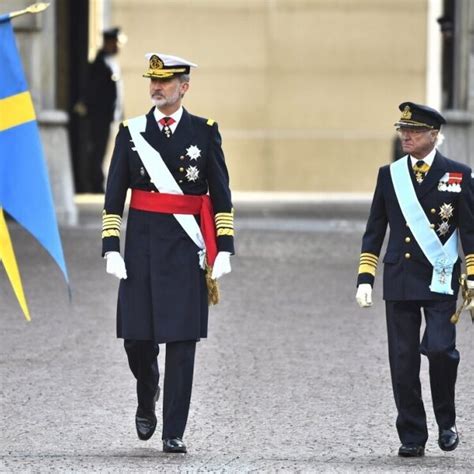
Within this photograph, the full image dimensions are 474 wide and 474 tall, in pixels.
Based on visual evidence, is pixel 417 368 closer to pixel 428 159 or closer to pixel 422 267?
pixel 422 267

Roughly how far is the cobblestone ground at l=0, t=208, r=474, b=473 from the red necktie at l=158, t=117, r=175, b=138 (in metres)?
1.38

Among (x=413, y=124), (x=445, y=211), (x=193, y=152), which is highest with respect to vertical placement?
(x=413, y=124)

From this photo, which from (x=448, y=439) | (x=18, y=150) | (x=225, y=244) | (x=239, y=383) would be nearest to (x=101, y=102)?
(x=239, y=383)

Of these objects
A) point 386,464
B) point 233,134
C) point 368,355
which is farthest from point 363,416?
point 233,134

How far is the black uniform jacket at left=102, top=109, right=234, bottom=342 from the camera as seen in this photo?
7.93 metres

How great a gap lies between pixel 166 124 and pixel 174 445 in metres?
1.38

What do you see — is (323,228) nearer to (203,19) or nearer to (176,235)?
(203,19)

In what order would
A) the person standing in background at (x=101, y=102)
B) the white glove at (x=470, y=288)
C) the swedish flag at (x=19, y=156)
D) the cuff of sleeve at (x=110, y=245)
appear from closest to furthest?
the white glove at (x=470, y=288) < the cuff of sleeve at (x=110, y=245) < the swedish flag at (x=19, y=156) < the person standing in background at (x=101, y=102)

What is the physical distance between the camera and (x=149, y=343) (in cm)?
805

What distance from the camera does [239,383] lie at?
32.1ft

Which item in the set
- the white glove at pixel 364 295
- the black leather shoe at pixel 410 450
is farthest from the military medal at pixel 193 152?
the black leather shoe at pixel 410 450

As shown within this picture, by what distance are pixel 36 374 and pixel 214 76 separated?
46.5 feet

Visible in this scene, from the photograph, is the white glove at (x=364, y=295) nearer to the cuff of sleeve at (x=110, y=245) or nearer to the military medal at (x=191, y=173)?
the military medal at (x=191, y=173)

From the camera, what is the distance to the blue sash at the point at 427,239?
786 centimetres
